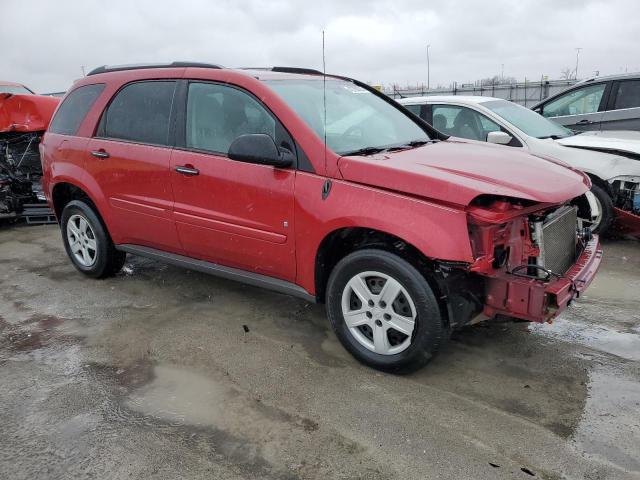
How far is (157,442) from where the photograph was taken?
2617mm

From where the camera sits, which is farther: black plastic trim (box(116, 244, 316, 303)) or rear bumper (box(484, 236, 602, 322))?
black plastic trim (box(116, 244, 316, 303))

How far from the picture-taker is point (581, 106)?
26.6 feet

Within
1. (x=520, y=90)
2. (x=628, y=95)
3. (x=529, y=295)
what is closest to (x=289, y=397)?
(x=529, y=295)

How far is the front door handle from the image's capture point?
3770mm

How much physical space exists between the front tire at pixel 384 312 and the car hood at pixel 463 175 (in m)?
0.44

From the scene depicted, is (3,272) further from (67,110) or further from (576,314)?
(576,314)

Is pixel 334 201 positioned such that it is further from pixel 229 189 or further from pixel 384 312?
pixel 229 189

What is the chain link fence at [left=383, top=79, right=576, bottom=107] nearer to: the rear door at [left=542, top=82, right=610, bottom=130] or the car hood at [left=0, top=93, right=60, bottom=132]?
the rear door at [left=542, top=82, right=610, bottom=130]

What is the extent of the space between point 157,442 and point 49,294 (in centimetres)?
271

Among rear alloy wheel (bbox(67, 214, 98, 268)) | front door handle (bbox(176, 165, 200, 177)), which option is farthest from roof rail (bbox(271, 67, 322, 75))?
rear alloy wheel (bbox(67, 214, 98, 268))

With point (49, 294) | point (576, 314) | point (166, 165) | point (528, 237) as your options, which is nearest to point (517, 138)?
point (576, 314)

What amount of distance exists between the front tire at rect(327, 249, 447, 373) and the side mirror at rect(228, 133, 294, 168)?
739 millimetres

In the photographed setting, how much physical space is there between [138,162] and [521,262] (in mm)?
2899

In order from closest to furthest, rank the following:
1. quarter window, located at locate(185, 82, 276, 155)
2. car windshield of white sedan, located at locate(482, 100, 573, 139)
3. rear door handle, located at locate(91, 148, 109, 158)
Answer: quarter window, located at locate(185, 82, 276, 155)
rear door handle, located at locate(91, 148, 109, 158)
car windshield of white sedan, located at locate(482, 100, 573, 139)
